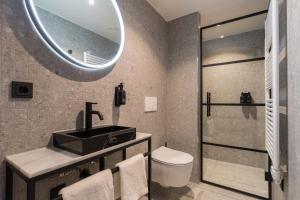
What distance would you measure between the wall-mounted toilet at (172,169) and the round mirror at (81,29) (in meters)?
1.10

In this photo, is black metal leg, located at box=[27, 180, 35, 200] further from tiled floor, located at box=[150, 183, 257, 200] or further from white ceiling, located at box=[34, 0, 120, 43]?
tiled floor, located at box=[150, 183, 257, 200]

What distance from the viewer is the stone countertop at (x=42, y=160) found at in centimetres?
65

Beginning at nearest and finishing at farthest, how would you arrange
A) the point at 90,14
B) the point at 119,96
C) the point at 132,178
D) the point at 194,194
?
the point at 132,178
the point at 90,14
the point at 119,96
the point at 194,194

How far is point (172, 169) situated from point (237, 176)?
1.22 meters

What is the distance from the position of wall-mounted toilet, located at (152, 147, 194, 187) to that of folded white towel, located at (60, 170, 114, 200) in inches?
30.7

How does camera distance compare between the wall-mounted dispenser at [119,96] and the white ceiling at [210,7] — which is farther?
the white ceiling at [210,7]

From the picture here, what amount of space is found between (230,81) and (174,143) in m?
1.28

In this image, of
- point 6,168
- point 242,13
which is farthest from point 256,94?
point 6,168

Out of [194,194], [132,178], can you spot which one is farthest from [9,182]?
[194,194]

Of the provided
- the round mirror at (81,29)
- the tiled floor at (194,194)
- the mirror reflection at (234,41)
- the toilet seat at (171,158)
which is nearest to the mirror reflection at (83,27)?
the round mirror at (81,29)

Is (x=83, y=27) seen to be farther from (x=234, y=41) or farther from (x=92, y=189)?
(x=234, y=41)

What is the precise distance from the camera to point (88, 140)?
837mm

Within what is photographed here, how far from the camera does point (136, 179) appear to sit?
3.82ft

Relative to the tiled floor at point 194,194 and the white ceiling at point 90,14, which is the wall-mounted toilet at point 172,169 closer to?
the tiled floor at point 194,194
